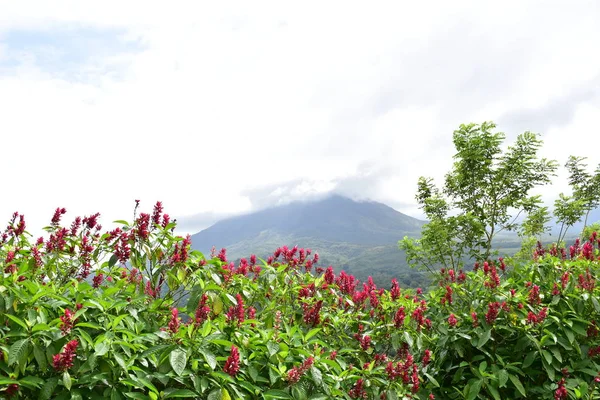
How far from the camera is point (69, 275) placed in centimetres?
341

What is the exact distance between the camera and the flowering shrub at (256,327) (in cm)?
220

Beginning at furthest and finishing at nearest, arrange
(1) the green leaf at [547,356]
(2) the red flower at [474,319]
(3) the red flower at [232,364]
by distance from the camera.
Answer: (2) the red flower at [474,319] → (1) the green leaf at [547,356] → (3) the red flower at [232,364]

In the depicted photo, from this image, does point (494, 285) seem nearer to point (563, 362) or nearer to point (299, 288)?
point (563, 362)

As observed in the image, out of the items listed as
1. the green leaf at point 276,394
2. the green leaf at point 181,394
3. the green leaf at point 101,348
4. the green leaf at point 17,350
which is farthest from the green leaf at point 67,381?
the green leaf at point 276,394

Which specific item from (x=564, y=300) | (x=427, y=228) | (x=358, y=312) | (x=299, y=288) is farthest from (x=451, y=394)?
(x=427, y=228)

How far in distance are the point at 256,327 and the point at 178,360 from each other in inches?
27.6

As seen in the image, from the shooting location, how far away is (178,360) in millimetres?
2172

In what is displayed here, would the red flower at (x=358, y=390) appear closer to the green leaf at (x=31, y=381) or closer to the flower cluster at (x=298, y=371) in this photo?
the flower cluster at (x=298, y=371)

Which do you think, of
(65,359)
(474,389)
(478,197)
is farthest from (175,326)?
(478,197)

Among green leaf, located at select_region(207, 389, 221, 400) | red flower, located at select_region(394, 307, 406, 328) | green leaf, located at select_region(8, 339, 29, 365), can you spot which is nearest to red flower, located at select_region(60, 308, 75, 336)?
green leaf, located at select_region(8, 339, 29, 365)

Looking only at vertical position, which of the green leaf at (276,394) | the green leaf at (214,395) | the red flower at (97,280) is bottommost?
the green leaf at (276,394)

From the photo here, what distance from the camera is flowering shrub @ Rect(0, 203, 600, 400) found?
2199 mm

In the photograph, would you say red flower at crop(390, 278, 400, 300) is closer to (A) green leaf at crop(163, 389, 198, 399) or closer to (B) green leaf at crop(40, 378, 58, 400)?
(A) green leaf at crop(163, 389, 198, 399)

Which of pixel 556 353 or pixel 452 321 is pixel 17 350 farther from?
pixel 556 353
